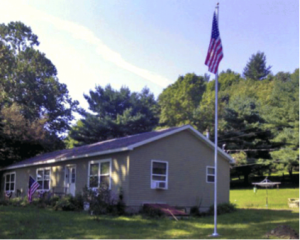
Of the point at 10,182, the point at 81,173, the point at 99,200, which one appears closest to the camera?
the point at 99,200

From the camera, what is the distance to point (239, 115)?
1640 inches

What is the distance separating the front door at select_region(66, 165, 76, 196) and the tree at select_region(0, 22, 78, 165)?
1386 centimetres

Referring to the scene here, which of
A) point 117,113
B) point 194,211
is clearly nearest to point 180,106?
point 117,113

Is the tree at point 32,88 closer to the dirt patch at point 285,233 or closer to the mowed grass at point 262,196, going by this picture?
the mowed grass at point 262,196

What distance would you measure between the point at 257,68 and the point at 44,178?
70.6m

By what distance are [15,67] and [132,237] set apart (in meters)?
32.5

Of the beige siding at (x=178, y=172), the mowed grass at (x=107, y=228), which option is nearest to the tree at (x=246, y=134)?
the beige siding at (x=178, y=172)

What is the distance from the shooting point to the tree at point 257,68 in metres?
82.4

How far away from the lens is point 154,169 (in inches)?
671

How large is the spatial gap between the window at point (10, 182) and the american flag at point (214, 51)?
21.1 meters

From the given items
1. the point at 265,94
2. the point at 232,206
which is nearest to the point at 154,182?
the point at 232,206

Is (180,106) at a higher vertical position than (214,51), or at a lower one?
higher

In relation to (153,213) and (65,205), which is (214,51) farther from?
(65,205)

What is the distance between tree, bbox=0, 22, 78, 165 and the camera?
3664 cm
